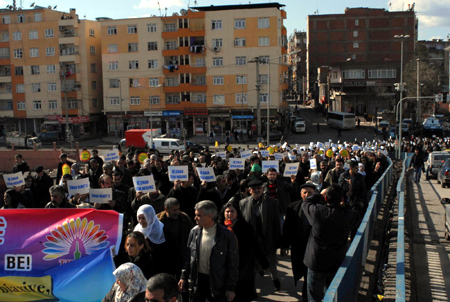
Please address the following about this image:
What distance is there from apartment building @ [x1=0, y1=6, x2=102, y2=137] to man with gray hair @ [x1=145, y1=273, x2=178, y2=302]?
204 ft

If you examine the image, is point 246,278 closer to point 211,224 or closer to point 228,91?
point 211,224

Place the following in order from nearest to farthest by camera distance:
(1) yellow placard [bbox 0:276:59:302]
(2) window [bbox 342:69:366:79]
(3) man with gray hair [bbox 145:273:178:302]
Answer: (3) man with gray hair [bbox 145:273:178:302] → (1) yellow placard [bbox 0:276:59:302] → (2) window [bbox 342:69:366:79]

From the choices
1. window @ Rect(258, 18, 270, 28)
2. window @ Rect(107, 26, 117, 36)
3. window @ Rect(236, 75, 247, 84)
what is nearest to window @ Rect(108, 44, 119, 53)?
window @ Rect(107, 26, 117, 36)

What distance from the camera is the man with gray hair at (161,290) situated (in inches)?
151

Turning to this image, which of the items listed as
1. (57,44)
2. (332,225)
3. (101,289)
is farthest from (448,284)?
(57,44)

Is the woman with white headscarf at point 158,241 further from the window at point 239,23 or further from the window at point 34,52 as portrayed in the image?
the window at point 34,52

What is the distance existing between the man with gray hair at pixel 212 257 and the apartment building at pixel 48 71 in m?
60.4

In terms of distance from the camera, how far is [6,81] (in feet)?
222

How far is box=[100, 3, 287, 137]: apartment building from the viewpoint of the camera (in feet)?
199

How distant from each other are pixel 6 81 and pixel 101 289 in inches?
2707

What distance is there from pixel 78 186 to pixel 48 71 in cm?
6034

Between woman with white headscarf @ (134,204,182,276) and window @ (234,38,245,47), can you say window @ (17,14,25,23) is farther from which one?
woman with white headscarf @ (134,204,182,276)

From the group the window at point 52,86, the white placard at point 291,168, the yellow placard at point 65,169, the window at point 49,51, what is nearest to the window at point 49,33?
the window at point 49,51

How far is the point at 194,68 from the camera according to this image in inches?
2441
